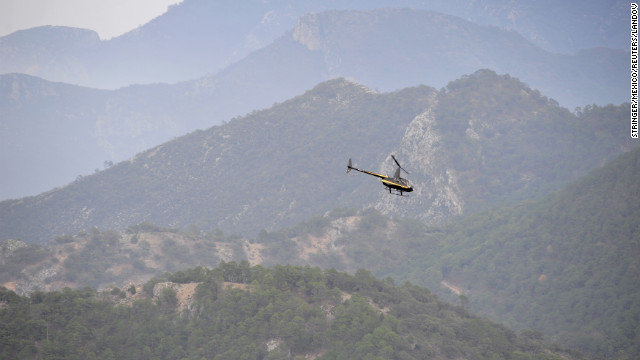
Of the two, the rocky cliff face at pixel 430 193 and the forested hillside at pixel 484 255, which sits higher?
the rocky cliff face at pixel 430 193

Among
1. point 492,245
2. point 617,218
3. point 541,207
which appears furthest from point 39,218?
point 617,218

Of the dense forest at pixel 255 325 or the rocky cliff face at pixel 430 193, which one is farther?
the rocky cliff face at pixel 430 193

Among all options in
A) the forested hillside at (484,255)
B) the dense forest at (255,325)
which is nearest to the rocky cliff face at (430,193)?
the forested hillside at (484,255)

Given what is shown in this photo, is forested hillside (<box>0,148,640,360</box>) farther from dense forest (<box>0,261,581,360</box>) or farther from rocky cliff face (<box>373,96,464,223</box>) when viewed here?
dense forest (<box>0,261,581,360</box>)

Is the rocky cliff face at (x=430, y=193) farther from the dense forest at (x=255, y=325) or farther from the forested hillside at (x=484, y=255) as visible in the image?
the dense forest at (x=255, y=325)

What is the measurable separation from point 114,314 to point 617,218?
101238 mm

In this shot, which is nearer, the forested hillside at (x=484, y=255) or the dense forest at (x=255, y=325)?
the dense forest at (x=255, y=325)

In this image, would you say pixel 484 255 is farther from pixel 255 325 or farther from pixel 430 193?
pixel 255 325

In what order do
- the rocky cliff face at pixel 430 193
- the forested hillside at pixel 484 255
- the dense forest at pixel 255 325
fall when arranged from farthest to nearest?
the rocky cliff face at pixel 430 193, the forested hillside at pixel 484 255, the dense forest at pixel 255 325

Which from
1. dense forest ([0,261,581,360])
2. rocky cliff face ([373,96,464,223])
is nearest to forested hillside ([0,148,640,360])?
rocky cliff face ([373,96,464,223])

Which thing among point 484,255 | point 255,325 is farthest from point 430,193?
point 255,325

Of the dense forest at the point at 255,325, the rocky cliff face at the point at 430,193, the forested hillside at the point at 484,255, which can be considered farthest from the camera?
the rocky cliff face at the point at 430,193

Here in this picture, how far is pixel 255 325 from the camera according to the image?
78500mm

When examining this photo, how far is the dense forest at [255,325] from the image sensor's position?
7344cm
